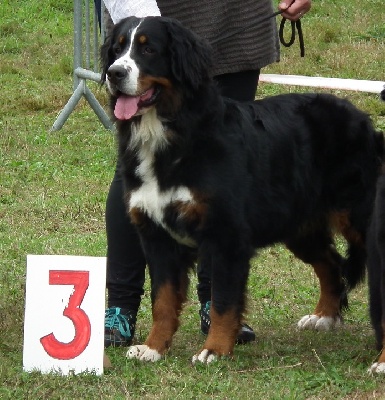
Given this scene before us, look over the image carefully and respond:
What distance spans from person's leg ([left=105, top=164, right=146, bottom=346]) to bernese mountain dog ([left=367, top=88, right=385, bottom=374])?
3.74 feet

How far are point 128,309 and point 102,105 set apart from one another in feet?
18.7

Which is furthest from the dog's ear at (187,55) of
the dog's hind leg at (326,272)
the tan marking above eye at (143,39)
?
the dog's hind leg at (326,272)

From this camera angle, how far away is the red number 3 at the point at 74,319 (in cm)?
409

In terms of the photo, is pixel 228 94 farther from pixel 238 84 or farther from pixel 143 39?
pixel 143 39

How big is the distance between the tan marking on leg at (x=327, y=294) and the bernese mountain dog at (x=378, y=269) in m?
0.75

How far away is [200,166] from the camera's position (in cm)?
429

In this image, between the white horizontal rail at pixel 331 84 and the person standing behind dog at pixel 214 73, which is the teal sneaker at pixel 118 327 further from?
the white horizontal rail at pixel 331 84

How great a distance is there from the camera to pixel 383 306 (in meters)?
4.15

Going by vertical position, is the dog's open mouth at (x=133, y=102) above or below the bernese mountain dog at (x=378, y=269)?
above

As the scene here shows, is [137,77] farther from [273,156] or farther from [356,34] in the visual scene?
[356,34]

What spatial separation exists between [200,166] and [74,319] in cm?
84

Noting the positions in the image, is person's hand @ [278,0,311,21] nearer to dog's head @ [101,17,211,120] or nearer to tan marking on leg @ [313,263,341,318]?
dog's head @ [101,17,211,120]

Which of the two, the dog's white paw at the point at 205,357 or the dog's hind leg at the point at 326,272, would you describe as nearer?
the dog's white paw at the point at 205,357

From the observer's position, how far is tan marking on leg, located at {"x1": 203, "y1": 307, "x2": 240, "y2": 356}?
4359 mm
